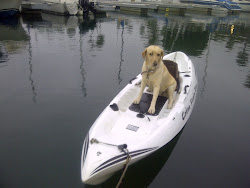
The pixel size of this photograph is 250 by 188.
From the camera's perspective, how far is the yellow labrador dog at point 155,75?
21.1 ft

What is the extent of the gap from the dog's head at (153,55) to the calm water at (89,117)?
9.63 feet

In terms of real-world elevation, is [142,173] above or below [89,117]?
below

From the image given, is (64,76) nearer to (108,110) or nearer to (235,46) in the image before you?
(108,110)

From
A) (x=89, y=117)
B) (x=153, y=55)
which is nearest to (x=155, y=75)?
(x=153, y=55)

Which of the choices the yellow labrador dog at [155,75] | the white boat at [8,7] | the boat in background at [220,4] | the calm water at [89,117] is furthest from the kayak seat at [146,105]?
the boat in background at [220,4]

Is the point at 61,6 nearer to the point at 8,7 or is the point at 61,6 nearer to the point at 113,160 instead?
the point at 8,7

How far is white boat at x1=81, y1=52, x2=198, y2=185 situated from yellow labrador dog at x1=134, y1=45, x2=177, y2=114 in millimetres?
295

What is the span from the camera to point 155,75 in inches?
270

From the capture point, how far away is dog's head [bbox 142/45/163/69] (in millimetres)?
6344

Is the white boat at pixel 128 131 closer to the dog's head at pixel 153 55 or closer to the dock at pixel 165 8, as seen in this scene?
the dog's head at pixel 153 55

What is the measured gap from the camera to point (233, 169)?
672 centimetres

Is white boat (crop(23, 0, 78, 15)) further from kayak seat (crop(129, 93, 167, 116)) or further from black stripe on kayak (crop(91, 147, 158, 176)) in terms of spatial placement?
black stripe on kayak (crop(91, 147, 158, 176))

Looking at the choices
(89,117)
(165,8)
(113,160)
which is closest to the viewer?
(113,160)

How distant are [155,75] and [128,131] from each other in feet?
6.34
